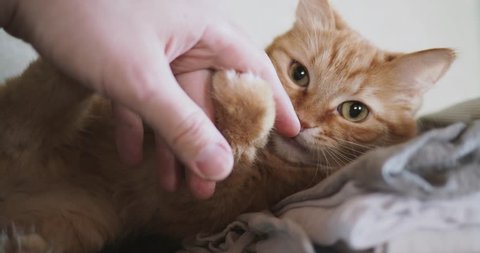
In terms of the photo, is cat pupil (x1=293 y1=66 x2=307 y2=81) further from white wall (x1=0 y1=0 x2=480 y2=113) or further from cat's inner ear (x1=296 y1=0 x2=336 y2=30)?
white wall (x1=0 y1=0 x2=480 y2=113)

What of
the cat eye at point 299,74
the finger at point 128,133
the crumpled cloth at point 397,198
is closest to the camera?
the crumpled cloth at point 397,198

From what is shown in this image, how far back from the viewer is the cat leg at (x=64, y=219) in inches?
34.6

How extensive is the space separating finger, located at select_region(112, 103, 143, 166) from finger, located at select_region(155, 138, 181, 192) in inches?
2.3

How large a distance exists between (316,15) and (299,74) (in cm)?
22

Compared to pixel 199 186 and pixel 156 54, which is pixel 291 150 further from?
pixel 156 54

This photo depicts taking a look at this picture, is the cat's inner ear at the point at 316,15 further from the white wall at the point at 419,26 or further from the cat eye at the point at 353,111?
the white wall at the point at 419,26

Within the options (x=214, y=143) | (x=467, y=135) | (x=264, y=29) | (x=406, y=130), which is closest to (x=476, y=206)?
(x=467, y=135)

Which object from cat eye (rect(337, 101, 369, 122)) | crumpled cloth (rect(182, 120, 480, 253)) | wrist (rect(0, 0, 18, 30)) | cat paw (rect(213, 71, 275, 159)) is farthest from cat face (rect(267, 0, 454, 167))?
wrist (rect(0, 0, 18, 30))

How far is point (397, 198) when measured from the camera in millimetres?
588

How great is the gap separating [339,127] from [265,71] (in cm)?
28

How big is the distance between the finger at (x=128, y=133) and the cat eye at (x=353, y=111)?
0.47 meters

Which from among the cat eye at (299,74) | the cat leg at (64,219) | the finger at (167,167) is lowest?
the cat leg at (64,219)

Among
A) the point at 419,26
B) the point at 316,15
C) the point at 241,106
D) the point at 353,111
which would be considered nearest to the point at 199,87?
the point at 241,106

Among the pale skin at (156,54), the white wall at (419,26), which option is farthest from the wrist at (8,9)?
the white wall at (419,26)
